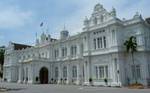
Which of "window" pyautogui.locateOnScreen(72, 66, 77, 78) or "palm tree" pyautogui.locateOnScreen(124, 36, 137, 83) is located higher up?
"palm tree" pyautogui.locateOnScreen(124, 36, 137, 83)

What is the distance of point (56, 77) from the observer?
181 ft

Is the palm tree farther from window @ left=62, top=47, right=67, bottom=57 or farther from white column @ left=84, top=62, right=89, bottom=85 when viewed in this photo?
window @ left=62, top=47, right=67, bottom=57

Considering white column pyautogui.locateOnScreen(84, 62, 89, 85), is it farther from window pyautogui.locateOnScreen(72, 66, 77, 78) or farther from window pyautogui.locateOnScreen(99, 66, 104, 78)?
window pyautogui.locateOnScreen(72, 66, 77, 78)

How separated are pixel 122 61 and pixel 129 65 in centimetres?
134

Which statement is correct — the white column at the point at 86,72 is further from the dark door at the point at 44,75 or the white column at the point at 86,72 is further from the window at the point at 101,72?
the dark door at the point at 44,75

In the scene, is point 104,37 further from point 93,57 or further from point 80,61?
point 80,61

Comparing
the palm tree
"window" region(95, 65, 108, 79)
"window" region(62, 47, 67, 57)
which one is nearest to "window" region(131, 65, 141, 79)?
the palm tree

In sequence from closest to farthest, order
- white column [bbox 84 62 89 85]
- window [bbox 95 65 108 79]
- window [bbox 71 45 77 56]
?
1. window [bbox 95 65 108 79]
2. white column [bbox 84 62 89 85]
3. window [bbox 71 45 77 56]

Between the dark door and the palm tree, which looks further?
the dark door

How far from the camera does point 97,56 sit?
139 feet

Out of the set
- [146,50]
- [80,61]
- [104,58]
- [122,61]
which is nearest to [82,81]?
[80,61]

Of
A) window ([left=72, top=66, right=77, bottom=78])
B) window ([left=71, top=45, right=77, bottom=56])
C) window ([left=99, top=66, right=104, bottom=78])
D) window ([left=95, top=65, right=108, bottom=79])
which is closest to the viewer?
window ([left=95, top=65, right=108, bottom=79])

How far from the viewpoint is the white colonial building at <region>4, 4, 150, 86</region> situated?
37.5 meters

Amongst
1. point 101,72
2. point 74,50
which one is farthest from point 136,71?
point 74,50
